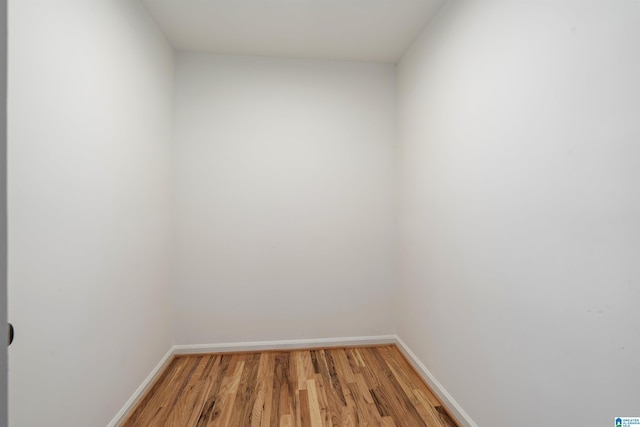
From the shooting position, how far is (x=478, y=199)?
1532mm

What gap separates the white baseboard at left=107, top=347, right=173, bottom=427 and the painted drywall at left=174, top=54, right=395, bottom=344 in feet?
0.79

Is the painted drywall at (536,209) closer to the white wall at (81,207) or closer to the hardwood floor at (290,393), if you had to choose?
the hardwood floor at (290,393)

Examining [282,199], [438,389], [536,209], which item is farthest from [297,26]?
[438,389]


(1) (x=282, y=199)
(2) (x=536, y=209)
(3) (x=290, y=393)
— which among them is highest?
(1) (x=282, y=199)

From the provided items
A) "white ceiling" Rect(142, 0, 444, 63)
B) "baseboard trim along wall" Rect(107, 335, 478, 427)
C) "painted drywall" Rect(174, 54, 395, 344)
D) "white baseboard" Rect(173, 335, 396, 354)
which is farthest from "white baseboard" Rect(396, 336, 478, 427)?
"white ceiling" Rect(142, 0, 444, 63)

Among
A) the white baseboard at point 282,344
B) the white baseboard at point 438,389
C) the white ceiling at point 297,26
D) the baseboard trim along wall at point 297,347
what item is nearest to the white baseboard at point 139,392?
the baseboard trim along wall at point 297,347

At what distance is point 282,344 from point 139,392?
1.12 meters

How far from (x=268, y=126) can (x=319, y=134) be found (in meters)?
0.48

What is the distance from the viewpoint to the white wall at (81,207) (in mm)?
1065

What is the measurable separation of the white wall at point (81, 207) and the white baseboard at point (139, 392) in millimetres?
64

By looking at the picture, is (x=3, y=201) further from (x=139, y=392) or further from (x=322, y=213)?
(x=322, y=213)

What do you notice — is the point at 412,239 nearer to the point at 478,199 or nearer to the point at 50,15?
the point at 478,199

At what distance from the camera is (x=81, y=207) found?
135 centimetres

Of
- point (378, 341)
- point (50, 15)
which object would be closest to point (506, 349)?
point (378, 341)
